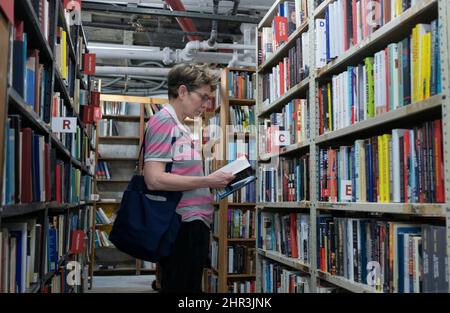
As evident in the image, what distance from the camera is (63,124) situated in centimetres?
221

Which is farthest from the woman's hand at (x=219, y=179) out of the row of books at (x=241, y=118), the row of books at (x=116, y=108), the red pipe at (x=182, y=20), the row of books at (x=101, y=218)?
the row of books at (x=116, y=108)

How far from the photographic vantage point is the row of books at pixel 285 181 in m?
2.34

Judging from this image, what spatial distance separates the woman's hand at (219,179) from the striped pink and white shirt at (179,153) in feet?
0.18

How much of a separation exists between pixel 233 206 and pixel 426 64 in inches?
121

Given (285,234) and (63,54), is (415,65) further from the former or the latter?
(63,54)

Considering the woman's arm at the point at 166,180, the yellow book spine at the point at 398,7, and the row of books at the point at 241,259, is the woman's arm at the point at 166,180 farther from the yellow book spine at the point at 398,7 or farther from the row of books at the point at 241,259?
the row of books at the point at 241,259

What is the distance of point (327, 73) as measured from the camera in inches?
84.4

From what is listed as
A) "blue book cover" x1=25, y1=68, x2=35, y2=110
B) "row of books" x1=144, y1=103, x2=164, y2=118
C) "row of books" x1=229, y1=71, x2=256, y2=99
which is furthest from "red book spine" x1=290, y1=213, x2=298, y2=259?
"row of books" x1=144, y1=103, x2=164, y2=118

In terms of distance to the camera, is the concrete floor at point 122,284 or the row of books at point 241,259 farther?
the concrete floor at point 122,284

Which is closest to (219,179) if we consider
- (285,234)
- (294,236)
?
(294,236)

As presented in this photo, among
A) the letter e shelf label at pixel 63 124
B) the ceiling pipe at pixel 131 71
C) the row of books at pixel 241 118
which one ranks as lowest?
the letter e shelf label at pixel 63 124

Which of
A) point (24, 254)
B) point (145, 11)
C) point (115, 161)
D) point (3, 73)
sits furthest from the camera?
point (115, 161)

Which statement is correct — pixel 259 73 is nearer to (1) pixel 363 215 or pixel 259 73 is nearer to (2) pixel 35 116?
(1) pixel 363 215

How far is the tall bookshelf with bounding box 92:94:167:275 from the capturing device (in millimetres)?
6012
